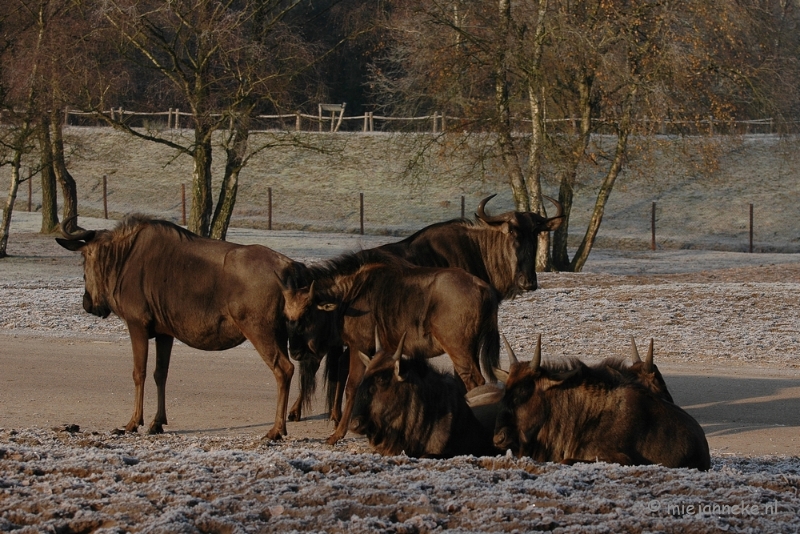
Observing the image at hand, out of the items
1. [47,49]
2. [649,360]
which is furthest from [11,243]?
[649,360]

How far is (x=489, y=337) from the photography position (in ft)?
31.8

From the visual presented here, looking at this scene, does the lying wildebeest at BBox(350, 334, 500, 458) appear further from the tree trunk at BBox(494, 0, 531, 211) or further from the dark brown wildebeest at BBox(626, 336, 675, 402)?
the tree trunk at BBox(494, 0, 531, 211)

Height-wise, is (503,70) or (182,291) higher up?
(503,70)

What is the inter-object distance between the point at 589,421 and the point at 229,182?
24669 mm

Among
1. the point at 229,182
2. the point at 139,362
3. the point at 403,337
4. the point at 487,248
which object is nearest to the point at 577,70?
the point at 229,182

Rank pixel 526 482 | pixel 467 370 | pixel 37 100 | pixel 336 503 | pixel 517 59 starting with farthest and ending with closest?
pixel 37 100 → pixel 517 59 → pixel 467 370 → pixel 526 482 → pixel 336 503

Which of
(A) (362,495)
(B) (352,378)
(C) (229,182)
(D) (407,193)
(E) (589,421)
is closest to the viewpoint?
(A) (362,495)

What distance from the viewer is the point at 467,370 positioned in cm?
959

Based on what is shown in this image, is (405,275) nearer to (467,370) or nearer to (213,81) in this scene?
(467,370)

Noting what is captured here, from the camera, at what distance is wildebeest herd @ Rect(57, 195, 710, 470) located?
24.0 ft

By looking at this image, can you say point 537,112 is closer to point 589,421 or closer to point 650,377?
point 650,377

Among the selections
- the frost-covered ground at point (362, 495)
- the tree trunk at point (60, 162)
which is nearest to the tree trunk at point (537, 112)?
the tree trunk at point (60, 162)

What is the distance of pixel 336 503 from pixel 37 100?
28756 millimetres

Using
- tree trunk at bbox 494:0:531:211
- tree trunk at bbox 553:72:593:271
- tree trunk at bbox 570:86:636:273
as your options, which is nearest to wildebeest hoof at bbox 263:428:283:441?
tree trunk at bbox 553:72:593:271
